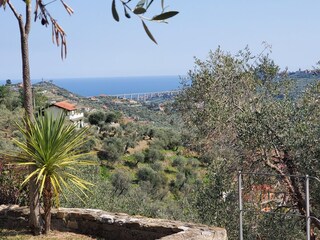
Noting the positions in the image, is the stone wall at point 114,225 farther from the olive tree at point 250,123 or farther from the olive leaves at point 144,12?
the olive leaves at point 144,12

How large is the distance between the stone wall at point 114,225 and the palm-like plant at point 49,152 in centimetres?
40

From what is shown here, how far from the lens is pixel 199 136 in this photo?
35.2ft

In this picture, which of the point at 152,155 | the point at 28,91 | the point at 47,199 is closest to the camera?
the point at 28,91

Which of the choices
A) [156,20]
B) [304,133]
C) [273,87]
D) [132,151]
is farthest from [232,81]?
[132,151]

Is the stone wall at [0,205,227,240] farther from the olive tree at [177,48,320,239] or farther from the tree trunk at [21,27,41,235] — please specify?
the olive tree at [177,48,320,239]

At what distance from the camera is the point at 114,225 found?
21.7ft

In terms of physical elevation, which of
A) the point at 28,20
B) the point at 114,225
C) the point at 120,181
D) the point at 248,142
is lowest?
the point at 120,181

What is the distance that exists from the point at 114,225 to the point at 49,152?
4.86 ft

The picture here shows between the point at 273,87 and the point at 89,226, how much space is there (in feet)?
18.4

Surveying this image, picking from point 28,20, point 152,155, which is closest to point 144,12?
point 28,20

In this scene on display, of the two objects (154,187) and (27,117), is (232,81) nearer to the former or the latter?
(27,117)

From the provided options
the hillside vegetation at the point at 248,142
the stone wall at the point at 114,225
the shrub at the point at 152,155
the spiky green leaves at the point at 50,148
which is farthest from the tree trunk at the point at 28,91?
the shrub at the point at 152,155

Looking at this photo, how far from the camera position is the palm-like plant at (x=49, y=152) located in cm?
638

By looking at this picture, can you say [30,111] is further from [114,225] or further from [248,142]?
[248,142]
